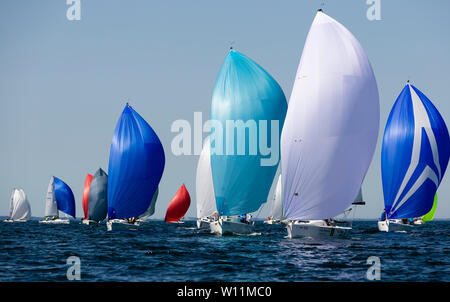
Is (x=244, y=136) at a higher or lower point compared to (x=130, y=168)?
higher

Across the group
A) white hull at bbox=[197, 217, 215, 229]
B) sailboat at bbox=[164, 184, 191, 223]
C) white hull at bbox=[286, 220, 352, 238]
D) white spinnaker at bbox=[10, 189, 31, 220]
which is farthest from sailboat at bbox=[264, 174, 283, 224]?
white hull at bbox=[286, 220, 352, 238]

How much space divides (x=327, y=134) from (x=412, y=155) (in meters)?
16.8

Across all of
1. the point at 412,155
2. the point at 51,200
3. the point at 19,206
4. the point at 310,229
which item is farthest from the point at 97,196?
the point at 310,229

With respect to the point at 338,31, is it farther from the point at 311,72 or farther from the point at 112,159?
the point at 112,159

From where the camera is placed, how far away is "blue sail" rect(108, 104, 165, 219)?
4916cm

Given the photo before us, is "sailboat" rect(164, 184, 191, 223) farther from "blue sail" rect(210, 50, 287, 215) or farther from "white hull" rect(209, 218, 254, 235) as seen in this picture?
"blue sail" rect(210, 50, 287, 215)

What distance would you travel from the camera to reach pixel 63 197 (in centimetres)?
8875

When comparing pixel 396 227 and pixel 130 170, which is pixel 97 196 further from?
pixel 396 227

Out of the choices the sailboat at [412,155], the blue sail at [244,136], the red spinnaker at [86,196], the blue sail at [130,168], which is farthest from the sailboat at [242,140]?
the red spinnaker at [86,196]

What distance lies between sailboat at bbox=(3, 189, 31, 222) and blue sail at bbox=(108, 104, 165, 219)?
54732 mm

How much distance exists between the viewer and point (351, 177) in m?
32.4

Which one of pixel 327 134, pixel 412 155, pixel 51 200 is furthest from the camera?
pixel 51 200

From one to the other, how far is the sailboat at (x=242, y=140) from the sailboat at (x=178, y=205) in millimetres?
43388
